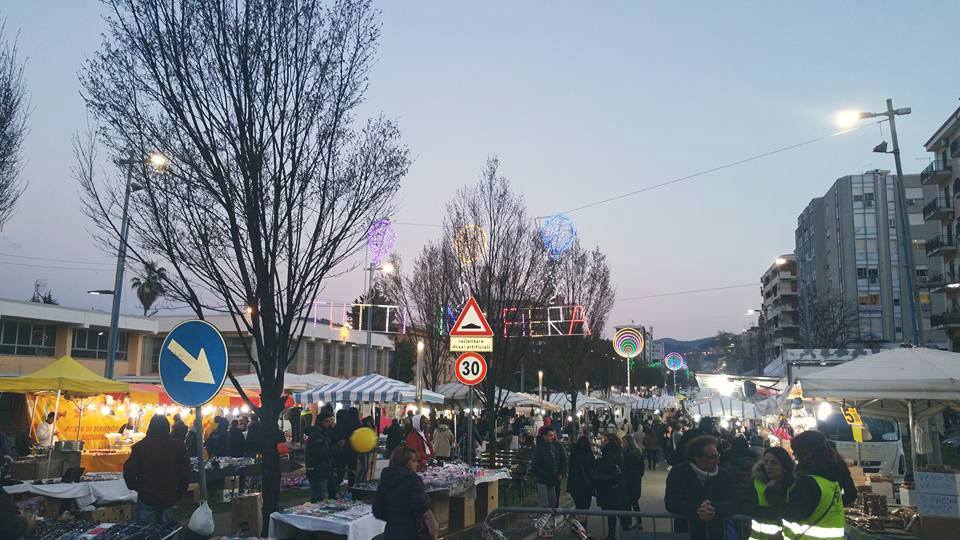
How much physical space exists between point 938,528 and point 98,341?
42298 millimetres

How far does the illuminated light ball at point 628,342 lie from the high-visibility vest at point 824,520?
2240cm

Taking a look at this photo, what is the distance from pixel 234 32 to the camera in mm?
7691

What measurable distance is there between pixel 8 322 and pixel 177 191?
34286 millimetres

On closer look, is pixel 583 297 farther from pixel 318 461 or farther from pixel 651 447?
pixel 318 461

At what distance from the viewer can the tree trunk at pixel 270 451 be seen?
7.89m

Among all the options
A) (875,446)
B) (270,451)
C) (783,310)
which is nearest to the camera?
(270,451)

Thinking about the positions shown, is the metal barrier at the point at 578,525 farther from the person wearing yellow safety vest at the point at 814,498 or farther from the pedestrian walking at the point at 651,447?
the pedestrian walking at the point at 651,447

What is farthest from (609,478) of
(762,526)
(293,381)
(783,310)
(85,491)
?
(783,310)

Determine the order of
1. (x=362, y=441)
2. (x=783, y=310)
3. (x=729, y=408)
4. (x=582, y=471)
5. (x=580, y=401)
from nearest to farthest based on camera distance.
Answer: (x=362, y=441), (x=582, y=471), (x=729, y=408), (x=580, y=401), (x=783, y=310)

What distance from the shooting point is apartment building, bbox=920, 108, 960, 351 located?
46719mm

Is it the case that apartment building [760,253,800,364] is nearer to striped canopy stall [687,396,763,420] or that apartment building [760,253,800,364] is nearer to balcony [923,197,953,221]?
balcony [923,197,953,221]

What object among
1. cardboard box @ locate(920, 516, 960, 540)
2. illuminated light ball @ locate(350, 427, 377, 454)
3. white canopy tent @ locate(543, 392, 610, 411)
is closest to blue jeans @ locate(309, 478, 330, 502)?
illuminated light ball @ locate(350, 427, 377, 454)

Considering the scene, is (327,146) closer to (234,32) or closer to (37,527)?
(234,32)

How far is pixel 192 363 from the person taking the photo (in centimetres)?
596
